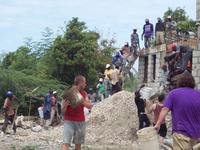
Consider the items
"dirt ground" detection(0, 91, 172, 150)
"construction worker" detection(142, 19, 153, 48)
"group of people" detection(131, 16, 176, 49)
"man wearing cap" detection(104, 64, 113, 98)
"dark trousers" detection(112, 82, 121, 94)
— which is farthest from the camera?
"construction worker" detection(142, 19, 153, 48)

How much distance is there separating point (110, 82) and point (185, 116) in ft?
56.8

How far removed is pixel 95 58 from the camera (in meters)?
46.2

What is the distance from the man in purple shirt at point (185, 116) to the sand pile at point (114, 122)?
1103 cm

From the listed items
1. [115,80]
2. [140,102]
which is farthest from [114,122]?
[140,102]

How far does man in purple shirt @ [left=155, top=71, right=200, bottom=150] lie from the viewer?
26.2 ft

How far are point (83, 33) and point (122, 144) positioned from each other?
27239 millimetres

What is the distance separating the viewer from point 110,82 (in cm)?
2534

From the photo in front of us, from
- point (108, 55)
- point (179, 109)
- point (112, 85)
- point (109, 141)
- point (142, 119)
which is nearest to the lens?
point (179, 109)

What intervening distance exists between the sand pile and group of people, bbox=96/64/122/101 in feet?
4.06

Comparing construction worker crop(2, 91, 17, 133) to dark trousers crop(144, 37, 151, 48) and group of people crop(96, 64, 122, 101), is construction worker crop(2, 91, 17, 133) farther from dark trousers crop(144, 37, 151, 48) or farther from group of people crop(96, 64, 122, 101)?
dark trousers crop(144, 37, 151, 48)

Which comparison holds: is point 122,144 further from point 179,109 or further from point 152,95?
point 179,109

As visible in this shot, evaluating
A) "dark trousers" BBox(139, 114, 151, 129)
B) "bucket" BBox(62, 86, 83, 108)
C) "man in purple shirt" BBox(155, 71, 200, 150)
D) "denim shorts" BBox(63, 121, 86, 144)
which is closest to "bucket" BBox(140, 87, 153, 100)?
"dark trousers" BBox(139, 114, 151, 129)

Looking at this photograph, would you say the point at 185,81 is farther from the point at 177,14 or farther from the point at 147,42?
the point at 177,14

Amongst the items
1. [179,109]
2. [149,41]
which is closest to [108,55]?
[149,41]
